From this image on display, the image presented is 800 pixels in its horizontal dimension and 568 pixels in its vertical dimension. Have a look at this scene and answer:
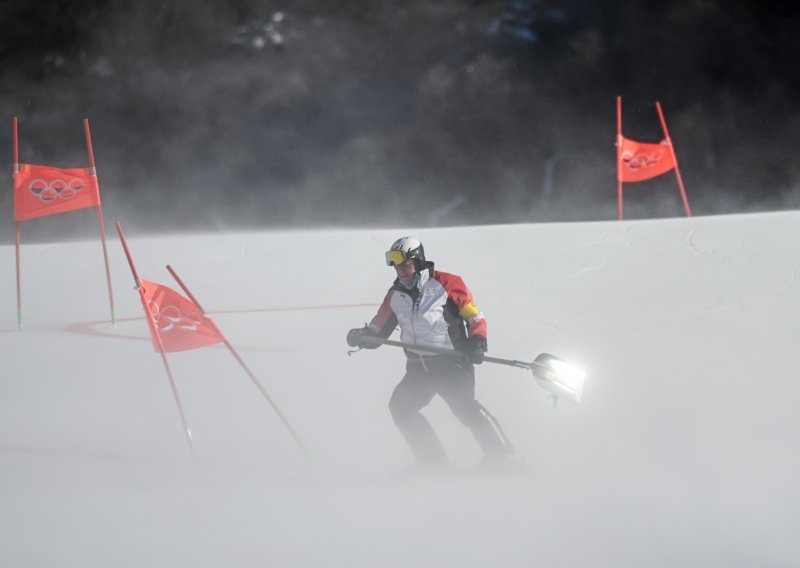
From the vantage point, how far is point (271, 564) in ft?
10.0

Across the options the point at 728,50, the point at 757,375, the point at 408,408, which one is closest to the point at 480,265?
the point at 757,375

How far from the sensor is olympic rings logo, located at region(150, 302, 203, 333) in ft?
13.3

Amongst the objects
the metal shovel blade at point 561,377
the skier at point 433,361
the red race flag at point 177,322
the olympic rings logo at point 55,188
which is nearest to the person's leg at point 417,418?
the skier at point 433,361

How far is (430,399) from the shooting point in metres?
3.69

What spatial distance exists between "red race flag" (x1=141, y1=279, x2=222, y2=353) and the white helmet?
981 millimetres

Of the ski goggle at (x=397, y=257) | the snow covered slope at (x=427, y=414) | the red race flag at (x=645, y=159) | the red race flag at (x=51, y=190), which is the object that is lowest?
the snow covered slope at (x=427, y=414)

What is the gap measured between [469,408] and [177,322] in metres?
1.43

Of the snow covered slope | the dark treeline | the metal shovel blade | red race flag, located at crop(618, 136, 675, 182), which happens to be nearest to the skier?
the snow covered slope

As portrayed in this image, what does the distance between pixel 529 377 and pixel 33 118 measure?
1137 cm

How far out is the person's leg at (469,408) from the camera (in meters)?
3.67

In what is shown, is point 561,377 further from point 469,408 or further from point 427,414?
point 427,414

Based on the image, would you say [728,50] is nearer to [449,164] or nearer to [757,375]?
[449,164]

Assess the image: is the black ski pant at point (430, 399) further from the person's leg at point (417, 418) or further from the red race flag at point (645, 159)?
the red race flag at point (645, 159)

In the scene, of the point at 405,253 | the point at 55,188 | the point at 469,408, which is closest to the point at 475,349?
the point at 469,408
